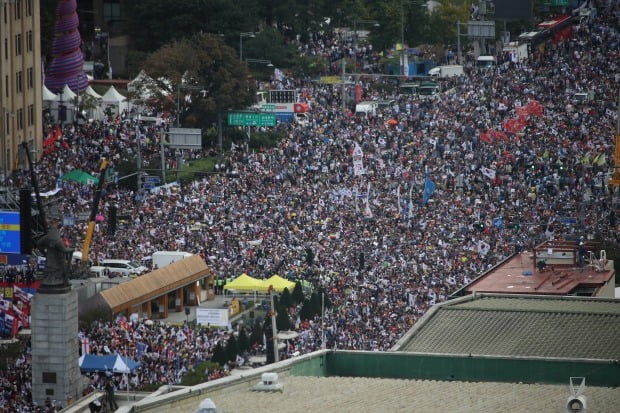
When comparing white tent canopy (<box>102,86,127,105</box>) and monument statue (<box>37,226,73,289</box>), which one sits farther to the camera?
white tent canopy (<box>102,86,127,105</box>)

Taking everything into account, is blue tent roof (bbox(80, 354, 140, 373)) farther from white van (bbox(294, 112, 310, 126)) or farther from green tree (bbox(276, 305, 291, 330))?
white van (bbox(294, 112, 310, 126))

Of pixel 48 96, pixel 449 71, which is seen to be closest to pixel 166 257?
pixel 48 96

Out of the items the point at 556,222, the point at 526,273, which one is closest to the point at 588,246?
the point at 526,273

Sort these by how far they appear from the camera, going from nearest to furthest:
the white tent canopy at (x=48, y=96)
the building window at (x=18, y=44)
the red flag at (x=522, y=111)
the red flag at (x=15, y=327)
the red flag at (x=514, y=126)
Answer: the red flag at (x=15, y=327), the red flag at (x=514, y=126), the red flag at (x=522, y=111), the building window at (x=18, y=44), the white tent canopy at (x=48, y=96)

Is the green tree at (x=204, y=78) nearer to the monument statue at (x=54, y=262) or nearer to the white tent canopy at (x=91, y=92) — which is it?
the white tent canopy at (x=91, y=92)

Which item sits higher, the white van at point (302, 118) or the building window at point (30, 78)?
the building window at point (30, 78)

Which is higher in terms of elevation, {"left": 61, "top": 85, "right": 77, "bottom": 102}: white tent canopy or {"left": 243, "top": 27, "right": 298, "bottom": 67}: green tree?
{"left": 243, "top": 27, "right": 298, "bottom": 67}: green tree

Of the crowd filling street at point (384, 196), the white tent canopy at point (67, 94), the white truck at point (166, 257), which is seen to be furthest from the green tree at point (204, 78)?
the white truck at point (166, 257)

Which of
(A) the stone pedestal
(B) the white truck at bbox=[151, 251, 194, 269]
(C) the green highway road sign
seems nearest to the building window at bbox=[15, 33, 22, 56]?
(C) the green highway road sign
